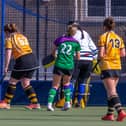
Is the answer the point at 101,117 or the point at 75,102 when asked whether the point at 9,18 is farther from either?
the point at 101,117

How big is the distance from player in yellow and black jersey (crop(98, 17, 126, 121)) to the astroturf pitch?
309 mm

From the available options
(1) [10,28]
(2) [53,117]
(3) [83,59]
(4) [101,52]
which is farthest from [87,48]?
(4) [101,52]

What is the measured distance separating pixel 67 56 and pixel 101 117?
1.59 metres

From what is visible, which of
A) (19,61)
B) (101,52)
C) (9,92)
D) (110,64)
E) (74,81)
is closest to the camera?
(101,52)

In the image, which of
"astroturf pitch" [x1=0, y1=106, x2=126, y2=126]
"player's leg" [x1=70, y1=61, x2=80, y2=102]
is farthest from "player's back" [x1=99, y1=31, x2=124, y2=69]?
"player's leg" [x1=70, y1=61, x2=80, y2=102]

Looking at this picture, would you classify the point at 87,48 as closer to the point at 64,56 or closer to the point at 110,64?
the point at 64,56

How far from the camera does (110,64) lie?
1208 centimetres

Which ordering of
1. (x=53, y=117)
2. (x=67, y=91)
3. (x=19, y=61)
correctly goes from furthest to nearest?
(x=19, y=61)
(x=67, y=91)
(x=53, y=117)

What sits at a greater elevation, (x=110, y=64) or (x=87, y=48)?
(x=87, y=48)

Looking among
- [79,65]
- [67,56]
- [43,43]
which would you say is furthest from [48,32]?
[67,56]

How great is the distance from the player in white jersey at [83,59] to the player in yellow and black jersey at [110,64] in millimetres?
2700

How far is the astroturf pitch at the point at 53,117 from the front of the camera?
11469 millimetres

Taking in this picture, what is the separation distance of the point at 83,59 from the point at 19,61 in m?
1.56

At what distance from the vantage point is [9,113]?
13445 millimetres
